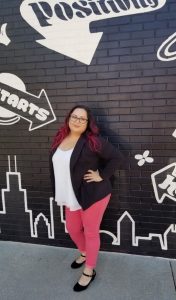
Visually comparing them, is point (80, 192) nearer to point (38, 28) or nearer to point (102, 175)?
point (102, 175)

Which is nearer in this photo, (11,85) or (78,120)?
(78,120)

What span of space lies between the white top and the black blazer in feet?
0.15

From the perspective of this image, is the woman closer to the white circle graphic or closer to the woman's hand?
the woman's hand

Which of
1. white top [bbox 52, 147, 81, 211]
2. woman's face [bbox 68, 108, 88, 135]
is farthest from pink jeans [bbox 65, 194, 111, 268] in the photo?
woman's face [bbox 68, 108, 88, 135]

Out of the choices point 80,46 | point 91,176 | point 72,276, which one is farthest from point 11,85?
point 72,276

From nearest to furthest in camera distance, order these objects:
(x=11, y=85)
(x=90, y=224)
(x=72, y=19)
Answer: (x=90, y=224) → (x=72, y=19) → (x=11, y=85)

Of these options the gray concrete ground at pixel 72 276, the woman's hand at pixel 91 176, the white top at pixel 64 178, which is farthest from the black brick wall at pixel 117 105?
the white top at pixel 64 178

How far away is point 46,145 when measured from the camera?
335 cm

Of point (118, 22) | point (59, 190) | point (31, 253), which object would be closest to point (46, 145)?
point (59, 190)

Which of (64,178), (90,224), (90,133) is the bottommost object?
(90,224)

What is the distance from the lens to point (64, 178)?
2.72m

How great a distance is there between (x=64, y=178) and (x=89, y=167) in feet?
0.81

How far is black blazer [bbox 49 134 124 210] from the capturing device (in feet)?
8.70

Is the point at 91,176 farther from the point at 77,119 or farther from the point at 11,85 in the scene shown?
the point at 11,85
